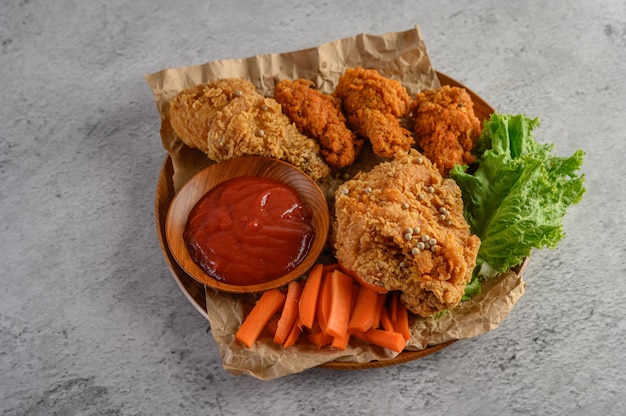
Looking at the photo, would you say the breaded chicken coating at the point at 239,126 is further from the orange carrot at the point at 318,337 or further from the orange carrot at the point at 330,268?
the orange carrot at the point at 318,337

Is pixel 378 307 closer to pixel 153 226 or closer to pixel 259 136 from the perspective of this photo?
pixel 259 136

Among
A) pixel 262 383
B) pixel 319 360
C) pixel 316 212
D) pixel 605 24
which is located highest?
pixel 605 24

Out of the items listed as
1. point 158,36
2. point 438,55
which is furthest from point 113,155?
point 438,55

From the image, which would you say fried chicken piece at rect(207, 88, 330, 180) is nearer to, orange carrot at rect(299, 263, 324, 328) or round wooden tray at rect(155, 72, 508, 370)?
round wooden tray at rect(155, 72, 508, 370)

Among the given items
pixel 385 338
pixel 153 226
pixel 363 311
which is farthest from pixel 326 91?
pixel 385 338

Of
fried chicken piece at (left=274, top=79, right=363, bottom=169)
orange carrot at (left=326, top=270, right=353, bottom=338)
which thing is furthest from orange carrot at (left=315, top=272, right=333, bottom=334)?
fried chicken piece at (left=274, top=79, right=363, bottom=169)

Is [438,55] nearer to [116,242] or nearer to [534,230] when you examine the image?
[534,230]
